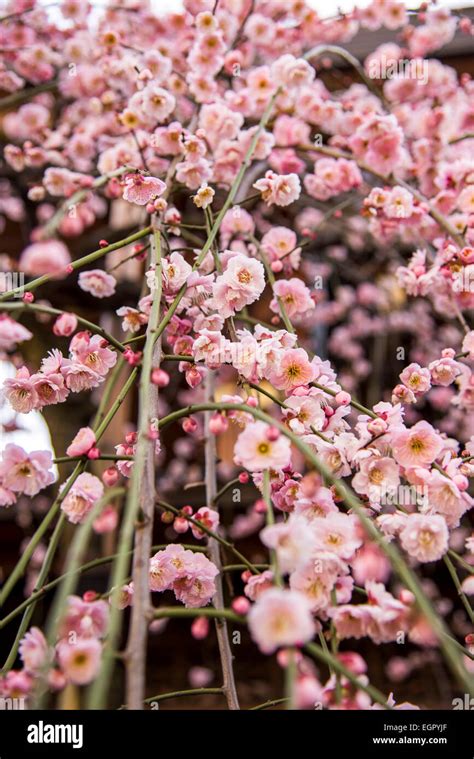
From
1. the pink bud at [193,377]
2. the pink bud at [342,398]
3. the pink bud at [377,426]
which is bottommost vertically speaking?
the pink bud at [377,426]

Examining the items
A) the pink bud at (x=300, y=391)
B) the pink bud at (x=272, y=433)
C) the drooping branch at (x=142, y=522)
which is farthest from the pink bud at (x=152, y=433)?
the pink bud at (x=300, y=391)

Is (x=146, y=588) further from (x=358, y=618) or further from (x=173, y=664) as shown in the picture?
(x=173, y=664)

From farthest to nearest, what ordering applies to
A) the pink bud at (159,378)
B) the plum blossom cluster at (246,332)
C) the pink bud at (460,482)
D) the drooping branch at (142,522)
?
the pink bud at (460,482) → the pink bud at (159,378) → the plum blossom cluster at (246,332) → the drooping branch at (142,522)

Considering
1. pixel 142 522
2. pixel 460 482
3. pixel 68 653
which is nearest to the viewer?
pixel 68 653

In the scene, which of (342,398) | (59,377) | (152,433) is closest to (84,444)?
(152,433)

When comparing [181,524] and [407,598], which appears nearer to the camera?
[407,598]

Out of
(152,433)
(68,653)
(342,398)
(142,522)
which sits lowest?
(68,653)

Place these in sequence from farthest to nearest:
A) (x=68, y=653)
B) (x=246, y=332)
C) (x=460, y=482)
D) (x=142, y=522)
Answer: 1. (x=246, y=332)
2. (x=460, y=482)
3. (x=142, y=522)
4. (x=68, y=653)

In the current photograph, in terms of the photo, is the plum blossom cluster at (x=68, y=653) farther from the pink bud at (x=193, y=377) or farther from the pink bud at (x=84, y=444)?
the pink bud at (x=193, y=377)

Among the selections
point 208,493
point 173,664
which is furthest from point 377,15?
point 173,664

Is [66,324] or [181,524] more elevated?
[66,324]

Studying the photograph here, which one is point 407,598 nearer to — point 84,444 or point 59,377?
point 84,444
